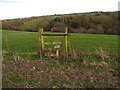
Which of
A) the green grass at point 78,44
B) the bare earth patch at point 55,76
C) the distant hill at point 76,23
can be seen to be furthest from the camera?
the distant hill at point 76,23

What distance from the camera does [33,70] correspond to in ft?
22.1

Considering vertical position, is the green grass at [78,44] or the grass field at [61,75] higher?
the green grass at [78,44]

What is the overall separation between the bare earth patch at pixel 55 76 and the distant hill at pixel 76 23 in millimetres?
21351

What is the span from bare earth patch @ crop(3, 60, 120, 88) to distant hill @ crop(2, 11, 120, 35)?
21.4 meters

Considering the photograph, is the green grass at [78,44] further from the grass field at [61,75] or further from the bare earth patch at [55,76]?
the bare earth patch at [55,76]

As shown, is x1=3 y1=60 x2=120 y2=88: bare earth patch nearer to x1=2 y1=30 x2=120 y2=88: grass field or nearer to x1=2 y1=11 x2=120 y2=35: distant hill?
x1=2 y1=30 x2=120 y2=88: grass field

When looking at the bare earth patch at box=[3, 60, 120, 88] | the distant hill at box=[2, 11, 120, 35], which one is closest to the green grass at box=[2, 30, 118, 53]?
the bare earth patch at box=[3, 60, 120, 88]

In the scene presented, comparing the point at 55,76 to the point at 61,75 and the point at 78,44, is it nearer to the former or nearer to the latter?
the point at 61,75

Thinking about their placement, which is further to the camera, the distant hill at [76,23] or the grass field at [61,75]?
the distant hill at [76,23]

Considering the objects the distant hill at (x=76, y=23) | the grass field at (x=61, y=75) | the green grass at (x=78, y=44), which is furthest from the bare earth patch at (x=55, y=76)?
the distant hill at (x=76, y=23)

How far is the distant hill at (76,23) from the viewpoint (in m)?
31.1

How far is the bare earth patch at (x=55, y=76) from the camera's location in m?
5.45

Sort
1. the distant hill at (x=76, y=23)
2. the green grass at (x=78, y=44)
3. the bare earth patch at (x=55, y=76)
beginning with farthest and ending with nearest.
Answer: the distant hill at (x=76, y=23)
the green grass at (x=78, y=44)
the bare earth patch at (x=55, y=76)

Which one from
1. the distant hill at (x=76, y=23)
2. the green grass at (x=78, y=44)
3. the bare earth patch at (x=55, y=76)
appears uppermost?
the distant hill at (x=76, y=23)
